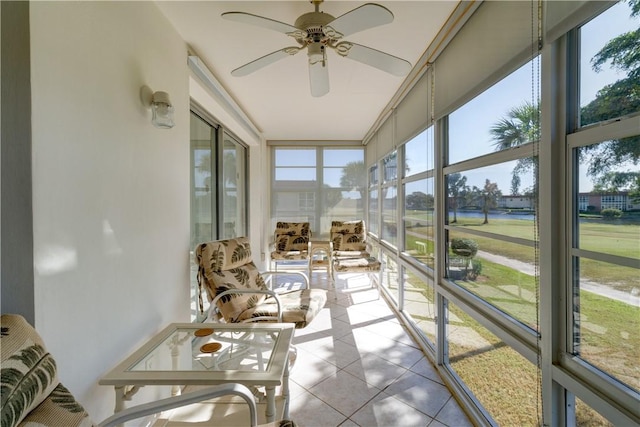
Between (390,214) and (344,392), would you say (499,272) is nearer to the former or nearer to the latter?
(344,392)

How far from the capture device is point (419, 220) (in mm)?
2646

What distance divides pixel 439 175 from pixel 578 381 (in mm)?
1434

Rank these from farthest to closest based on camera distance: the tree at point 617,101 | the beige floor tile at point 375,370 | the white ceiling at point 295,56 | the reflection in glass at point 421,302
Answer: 1. the reflection in glass at point 421,302
2. the beige floor tile at point 375,370
3. the white ceiling at point 295,56
4. the tree at point 617,101

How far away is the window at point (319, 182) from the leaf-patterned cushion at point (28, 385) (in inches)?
181

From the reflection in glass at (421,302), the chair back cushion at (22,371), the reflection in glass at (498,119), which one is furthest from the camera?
the reflection in glass at (421,302)

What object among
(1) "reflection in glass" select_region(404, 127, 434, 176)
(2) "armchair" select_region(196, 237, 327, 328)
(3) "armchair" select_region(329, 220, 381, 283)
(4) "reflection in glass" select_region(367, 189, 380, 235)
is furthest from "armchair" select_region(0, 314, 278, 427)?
(4) "reflection in glass" select_region(367, 189, 380, 235)

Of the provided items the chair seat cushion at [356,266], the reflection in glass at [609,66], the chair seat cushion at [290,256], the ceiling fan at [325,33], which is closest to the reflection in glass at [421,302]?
the chair seat cushion at [356,266]

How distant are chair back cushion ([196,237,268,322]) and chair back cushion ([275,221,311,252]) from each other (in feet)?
7.00

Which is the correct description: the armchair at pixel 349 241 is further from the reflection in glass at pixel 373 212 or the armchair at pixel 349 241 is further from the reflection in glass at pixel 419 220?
the reflection in glass at pixel 419 220

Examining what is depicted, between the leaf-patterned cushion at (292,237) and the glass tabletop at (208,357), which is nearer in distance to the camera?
the glass tabletop at (208,357)

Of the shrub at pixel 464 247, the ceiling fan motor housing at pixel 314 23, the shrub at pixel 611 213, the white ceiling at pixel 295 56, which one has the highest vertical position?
the white ceiling at pixel 295 56

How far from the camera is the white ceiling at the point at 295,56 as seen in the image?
1646 millimetres

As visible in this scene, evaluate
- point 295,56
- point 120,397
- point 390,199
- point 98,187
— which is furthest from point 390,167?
point 120,397

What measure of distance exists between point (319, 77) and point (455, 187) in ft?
3.93
